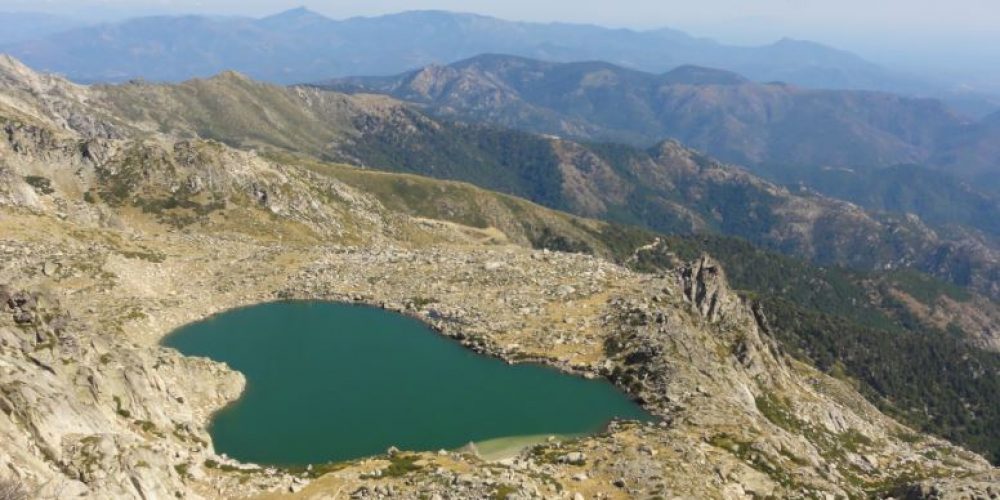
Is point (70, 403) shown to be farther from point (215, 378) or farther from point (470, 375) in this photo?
point (470, 375)

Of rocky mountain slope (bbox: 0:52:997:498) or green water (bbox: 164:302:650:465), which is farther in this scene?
green water (bbox: 164:302:650:465)

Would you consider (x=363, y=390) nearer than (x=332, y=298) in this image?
Yes

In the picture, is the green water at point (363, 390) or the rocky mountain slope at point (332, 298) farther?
the green water at point (363, 390)

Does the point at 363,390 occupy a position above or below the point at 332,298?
below

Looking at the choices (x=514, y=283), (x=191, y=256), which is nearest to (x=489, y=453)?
(x=514, y=283)
